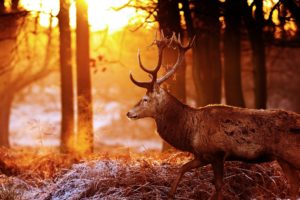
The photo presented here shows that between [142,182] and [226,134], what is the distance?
172cm

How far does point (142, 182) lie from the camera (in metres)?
11.1

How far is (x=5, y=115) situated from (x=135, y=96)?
13.2 m

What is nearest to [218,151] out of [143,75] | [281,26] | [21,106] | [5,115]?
[281,26]

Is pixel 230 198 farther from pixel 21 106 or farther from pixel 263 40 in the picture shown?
pixel 21 106

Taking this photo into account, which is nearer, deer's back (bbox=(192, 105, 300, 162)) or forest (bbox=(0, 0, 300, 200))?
deer's back (bbox=(192, 105, 300, 162))

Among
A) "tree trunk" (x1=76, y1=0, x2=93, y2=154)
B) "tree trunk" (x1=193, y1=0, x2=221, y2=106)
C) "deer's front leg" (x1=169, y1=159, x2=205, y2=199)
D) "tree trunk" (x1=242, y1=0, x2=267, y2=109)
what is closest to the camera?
"deer's front leg" (x1=169, y1=159, x2=205, y2=199)

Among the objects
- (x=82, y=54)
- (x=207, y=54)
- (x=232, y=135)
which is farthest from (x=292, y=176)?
(x=207, y=54)

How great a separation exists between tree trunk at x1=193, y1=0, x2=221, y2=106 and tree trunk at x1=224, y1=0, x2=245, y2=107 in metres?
0.35

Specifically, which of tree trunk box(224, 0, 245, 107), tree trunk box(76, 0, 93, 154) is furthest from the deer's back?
tree trunk box(224, 0, 245, 107)

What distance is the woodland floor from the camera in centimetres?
1087

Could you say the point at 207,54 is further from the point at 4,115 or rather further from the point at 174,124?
the point at 4,115

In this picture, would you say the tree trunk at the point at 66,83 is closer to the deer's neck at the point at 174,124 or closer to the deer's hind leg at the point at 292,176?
the deer's neck at the point at 174,124

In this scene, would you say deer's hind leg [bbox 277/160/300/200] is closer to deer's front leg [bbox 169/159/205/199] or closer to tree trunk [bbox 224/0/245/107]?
deer's front leg [bbox 169/159/205/199]

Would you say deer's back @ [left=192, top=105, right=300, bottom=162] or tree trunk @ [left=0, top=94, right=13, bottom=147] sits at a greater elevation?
deer's back @ [left=192, top=105, right=300, bottom=162]
